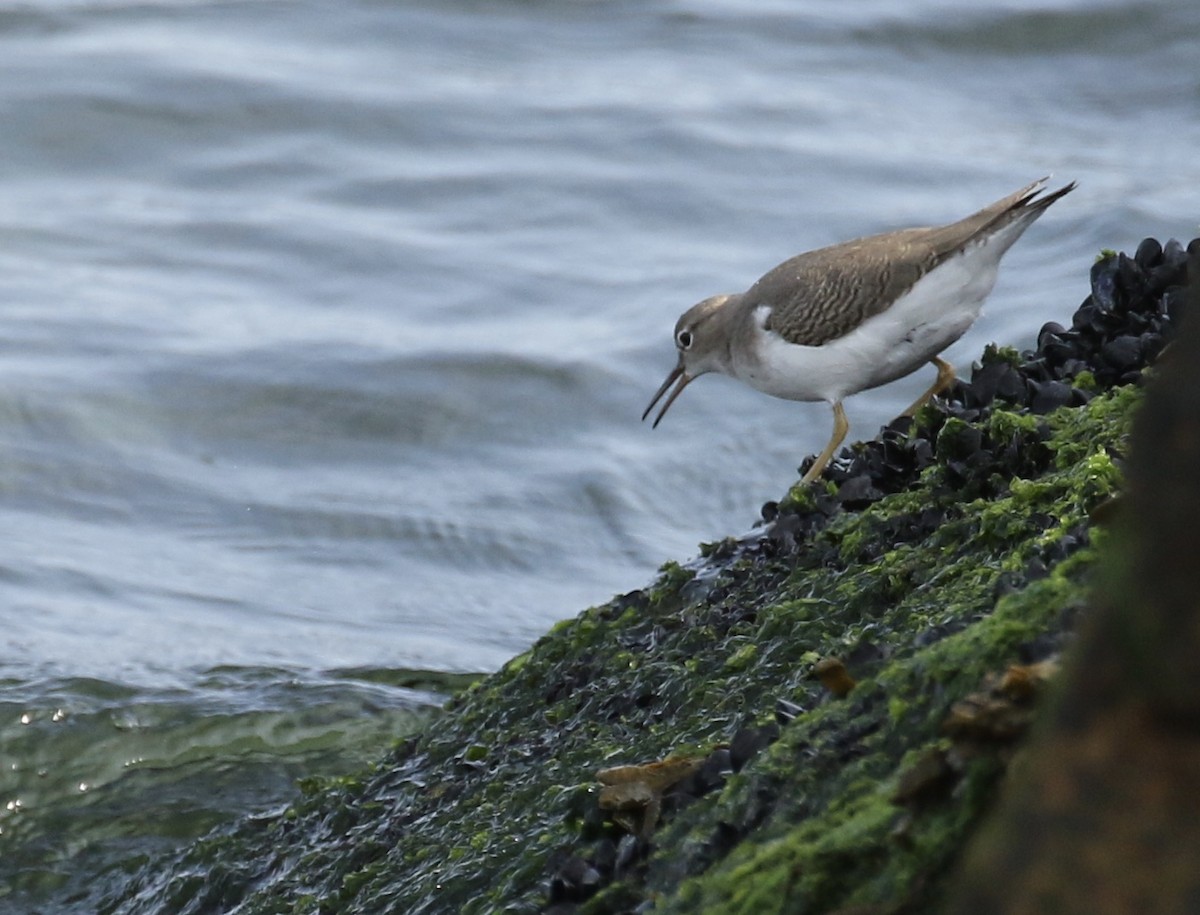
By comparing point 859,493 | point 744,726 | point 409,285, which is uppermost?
point 859,493

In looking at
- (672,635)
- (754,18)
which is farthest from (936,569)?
(754,18)

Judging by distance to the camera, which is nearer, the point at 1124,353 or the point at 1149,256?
the point at 1124,353

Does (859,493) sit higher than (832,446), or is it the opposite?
(859,493)

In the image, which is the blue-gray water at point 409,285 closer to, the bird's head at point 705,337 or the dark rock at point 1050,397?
the bird's head at point 705,337

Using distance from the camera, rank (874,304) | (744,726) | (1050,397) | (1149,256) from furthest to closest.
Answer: (874,304), (1149,256), (1050,397), (744,726)

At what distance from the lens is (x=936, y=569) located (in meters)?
3.64

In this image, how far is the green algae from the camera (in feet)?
7.90

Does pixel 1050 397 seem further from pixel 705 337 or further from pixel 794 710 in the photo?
pixel 705 337

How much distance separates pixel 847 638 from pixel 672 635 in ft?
2.65

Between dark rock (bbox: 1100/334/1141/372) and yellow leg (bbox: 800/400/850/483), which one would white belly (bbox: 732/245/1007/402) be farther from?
dark rock (bbox: 1100/334/1141/372)

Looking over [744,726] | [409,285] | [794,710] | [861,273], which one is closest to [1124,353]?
[744,726]

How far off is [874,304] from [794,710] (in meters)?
3.43

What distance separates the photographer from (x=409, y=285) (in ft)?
42.9

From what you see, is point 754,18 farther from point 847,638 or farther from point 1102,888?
point 1102,888
